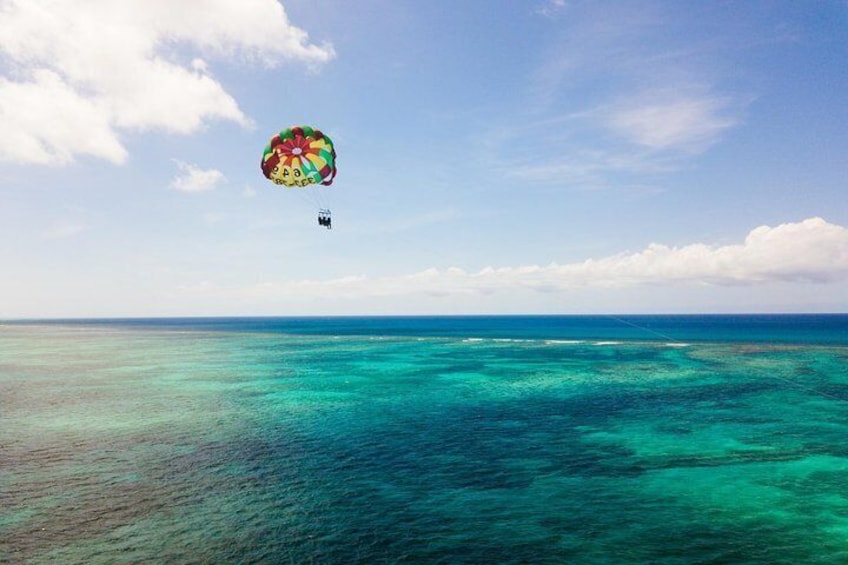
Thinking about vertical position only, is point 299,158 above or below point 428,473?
above

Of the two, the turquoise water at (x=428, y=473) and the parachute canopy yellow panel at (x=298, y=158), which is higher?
the parachute canopy yellow panel at (x=298, y=158)

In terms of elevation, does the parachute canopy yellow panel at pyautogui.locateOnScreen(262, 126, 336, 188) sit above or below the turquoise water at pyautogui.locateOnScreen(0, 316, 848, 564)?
above

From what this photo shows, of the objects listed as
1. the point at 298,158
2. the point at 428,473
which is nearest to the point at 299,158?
the point at 298,158

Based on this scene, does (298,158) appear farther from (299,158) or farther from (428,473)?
(428,473)

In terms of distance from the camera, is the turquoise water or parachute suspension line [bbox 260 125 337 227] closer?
the turquoise water

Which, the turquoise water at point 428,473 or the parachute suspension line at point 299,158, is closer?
the turquoise water at point 428,473

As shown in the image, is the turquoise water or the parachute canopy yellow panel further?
the parachute canopy yellow panel
